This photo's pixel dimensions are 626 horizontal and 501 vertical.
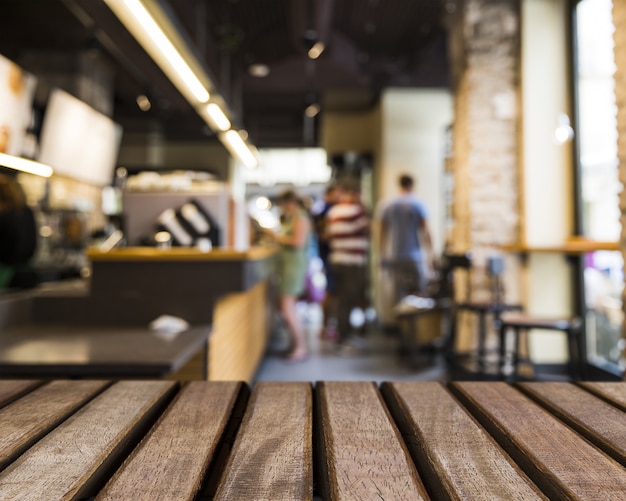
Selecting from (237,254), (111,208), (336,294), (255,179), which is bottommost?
(336,294)

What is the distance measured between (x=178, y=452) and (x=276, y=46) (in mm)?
7306

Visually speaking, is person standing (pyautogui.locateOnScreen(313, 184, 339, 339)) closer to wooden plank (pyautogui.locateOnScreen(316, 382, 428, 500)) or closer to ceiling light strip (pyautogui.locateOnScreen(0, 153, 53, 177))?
ceiling light strip (pyautogui.locateOnScreen(0, 153, 53, 177))

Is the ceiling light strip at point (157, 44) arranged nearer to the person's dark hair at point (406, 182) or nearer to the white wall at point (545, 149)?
the person's dark hair at point (406, 182)

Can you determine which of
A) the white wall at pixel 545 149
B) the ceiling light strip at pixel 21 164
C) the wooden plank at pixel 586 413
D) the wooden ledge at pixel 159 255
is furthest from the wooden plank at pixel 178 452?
the white wall at pixel 545 149

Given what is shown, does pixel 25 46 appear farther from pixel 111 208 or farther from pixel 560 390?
pixel 560 390

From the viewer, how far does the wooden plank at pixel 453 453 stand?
0.75m

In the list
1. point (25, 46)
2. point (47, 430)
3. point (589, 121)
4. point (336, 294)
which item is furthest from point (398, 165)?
point (47, 430)

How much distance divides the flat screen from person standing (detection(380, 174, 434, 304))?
3262 mm

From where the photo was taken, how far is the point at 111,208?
10.1 m

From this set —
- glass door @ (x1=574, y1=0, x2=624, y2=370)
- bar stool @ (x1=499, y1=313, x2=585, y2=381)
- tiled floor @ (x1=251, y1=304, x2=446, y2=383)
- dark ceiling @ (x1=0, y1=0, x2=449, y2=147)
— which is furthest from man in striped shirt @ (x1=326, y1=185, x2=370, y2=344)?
glass door @ (x1=574, y1=0, x2=624, y2=370)

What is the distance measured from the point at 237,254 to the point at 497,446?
8.75ft

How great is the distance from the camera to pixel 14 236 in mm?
3973

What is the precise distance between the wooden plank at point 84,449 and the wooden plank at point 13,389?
0.20 metres

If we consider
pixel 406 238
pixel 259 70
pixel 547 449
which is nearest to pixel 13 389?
pixel 547 449
